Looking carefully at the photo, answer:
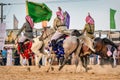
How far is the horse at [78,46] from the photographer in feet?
59.5

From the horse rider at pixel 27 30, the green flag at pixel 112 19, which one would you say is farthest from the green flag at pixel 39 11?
the green flag at pixel 112 19

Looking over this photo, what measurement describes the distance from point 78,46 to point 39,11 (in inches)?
305

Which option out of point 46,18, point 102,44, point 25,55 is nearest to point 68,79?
point 102,44

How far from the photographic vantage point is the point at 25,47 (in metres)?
21.1

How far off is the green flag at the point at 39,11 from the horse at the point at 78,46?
6178mm

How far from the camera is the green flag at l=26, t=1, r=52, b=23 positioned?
2473 centimetres

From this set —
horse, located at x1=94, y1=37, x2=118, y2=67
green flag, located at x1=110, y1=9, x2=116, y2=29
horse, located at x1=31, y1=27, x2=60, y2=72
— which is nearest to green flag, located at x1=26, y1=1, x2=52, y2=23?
horse, located at x1=31, y1=27, x2=60, y2=72

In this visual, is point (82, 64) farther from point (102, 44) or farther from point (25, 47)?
point (25, 47)

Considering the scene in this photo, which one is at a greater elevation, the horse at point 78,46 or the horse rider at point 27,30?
the horse rider at point 27,30

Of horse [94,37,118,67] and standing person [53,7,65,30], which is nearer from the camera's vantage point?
standing person [53,7,65,30]

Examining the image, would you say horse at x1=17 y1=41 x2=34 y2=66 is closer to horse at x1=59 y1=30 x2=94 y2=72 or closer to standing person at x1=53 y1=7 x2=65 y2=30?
standing person at x1=53 y1=7 x2=65 y2=30

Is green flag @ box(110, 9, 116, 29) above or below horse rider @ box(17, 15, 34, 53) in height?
above

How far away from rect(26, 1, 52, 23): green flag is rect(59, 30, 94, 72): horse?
6.18 m

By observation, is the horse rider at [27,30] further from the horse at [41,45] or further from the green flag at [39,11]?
the green flag at [39,11]
